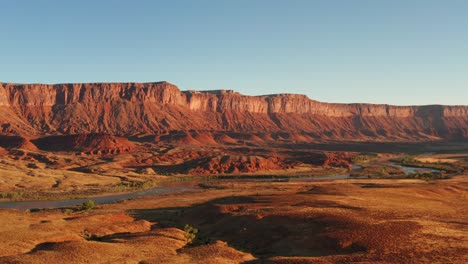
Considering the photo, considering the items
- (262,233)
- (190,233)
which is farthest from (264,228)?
(190,233)

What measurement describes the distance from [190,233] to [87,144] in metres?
124

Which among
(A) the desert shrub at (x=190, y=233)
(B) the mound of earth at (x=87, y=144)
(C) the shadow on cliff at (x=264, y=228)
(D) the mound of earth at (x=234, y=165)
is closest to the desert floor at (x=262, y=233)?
(C) the shadow on cliff at (x=264, y=228)

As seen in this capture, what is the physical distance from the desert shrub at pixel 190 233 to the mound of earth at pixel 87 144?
370ft

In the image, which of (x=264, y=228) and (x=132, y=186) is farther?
(x=132, y=186)

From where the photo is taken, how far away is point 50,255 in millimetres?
33281

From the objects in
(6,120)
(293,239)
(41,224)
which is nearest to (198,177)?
(41,224)

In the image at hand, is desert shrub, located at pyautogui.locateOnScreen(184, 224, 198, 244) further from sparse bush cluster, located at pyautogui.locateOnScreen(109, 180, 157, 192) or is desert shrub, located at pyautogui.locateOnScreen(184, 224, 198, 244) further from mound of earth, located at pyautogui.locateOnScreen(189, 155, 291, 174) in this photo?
mound of earth, located at pyautogui.locateOnScreen(189, 155, 291, 174)

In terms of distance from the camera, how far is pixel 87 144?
523ft

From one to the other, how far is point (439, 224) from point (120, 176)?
260ft

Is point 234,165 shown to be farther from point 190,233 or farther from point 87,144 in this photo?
point 190,233

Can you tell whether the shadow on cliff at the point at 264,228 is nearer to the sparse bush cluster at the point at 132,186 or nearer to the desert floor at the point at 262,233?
the desert floor at the point at 262,233

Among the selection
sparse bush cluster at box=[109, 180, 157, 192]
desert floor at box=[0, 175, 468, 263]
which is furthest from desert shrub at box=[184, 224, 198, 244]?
sparse bush cluster at box=[109, 180, 157, 192]

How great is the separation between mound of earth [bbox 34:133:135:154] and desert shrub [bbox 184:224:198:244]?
113 meters

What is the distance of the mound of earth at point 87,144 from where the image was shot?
154375 mm
